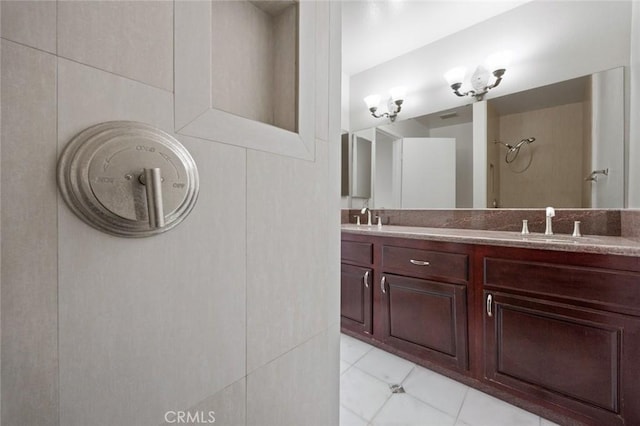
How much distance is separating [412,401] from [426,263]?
76 cm

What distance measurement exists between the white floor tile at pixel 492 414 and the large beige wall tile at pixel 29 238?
171 cm

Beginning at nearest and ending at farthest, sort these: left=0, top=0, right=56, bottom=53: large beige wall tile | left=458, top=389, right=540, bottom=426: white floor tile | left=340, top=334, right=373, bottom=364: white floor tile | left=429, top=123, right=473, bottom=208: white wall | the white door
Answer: left=0, top=0, right=56, bottom=53: large beige wall tile < left=458, top=389, right=540, bottom=426: white floor tile < left=340, top=334, right=373, bottom=364: white floor tile < left=429, top=123, right=473, bottom=208: white wall < the white door

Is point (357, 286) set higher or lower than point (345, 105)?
lower

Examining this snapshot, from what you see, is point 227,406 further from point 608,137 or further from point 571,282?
point 608,137

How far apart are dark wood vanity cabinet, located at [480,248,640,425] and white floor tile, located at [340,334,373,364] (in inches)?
31.4

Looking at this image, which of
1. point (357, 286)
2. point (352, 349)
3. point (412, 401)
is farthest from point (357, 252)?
point (412, 401)

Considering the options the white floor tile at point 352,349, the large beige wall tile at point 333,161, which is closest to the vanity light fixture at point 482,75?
the large beige wall tile at point 333,161

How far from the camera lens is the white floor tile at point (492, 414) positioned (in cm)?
136

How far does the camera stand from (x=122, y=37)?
36 cm

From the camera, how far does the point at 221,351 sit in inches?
19.0

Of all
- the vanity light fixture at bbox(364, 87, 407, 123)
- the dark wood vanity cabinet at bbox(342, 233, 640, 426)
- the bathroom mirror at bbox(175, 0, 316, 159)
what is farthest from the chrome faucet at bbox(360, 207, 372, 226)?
the bathroom mirror at bbox(175, 0, 316, 159)

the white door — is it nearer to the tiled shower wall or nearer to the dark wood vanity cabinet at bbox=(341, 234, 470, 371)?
the dark wood vanity cabinet at bbox=(341, 234, 470, 371)

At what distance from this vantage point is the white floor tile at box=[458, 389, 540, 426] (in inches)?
53.4

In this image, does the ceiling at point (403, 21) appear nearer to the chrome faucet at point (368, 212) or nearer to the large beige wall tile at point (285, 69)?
the chrome faucet at point (368, 212)
